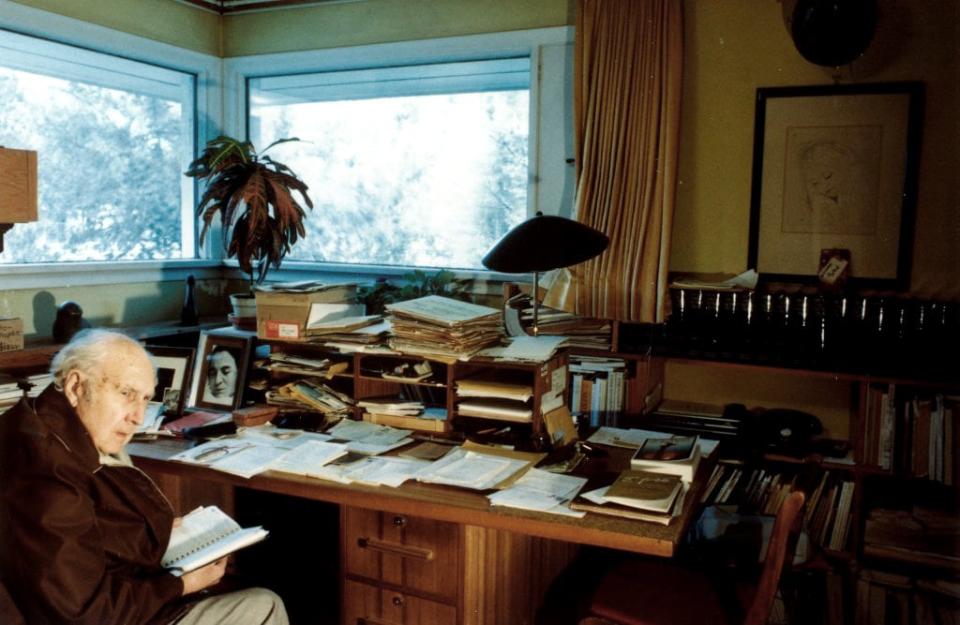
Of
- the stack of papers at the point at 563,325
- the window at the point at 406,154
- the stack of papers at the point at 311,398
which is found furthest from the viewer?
the window at the point at 406,154

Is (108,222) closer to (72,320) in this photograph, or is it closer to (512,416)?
(72,320)

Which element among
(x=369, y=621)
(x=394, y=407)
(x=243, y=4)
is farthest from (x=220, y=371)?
(x=243, y=4)

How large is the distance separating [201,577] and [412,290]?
198 cm

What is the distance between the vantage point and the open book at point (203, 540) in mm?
2016

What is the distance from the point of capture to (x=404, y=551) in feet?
7.45

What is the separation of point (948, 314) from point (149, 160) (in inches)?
143

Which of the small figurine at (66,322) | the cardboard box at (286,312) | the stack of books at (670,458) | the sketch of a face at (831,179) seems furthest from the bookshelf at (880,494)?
the small figurine at (66,322)

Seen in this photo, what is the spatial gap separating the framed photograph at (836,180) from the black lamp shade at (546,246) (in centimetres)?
121

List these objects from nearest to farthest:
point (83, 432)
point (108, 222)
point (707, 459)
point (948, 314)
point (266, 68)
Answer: point (83, 432), point (707, 459), point (948, 314), point (108, 222), point (266, 68)

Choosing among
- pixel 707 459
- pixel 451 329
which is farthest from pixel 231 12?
pixel 707 459

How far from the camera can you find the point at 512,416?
261cm

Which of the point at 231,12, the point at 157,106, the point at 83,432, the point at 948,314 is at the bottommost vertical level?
the point at 83,432

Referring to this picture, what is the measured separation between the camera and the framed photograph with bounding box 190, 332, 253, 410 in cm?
307

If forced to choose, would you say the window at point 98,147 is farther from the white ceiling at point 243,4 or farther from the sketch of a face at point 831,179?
the sketch of a face at point 831,179
